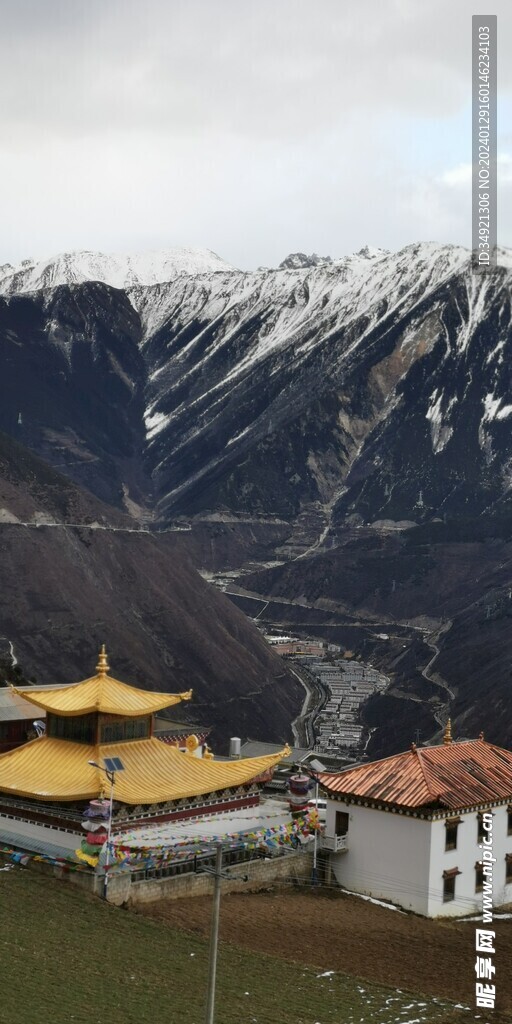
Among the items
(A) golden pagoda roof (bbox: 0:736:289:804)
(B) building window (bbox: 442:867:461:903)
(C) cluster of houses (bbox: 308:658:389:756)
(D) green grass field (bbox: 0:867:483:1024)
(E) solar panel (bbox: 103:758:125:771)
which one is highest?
(E) solar panel (bbox: 103:758:125:771)

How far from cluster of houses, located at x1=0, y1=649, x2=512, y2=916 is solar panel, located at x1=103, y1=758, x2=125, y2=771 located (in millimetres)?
44

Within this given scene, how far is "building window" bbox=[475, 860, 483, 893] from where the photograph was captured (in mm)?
56969

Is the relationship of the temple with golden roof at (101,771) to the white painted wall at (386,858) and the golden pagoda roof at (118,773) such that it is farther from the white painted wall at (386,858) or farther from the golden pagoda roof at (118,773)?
the white painted wall at (386,858)

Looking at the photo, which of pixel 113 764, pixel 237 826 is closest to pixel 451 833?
pixel 237 826

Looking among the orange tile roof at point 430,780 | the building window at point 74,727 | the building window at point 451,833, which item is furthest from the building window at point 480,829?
the building window at point 74,727

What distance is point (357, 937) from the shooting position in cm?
4866

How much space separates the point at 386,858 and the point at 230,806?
5.85 meters

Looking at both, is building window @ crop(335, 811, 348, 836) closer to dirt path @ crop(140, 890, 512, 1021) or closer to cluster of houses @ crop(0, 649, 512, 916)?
cluster of houses @ crop(0, 649, 512, 916)

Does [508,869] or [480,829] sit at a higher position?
[480,829]

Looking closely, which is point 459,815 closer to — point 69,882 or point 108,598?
point 69,882

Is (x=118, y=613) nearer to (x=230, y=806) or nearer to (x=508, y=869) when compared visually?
(x=508, y=869)

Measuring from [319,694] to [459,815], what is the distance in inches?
4184

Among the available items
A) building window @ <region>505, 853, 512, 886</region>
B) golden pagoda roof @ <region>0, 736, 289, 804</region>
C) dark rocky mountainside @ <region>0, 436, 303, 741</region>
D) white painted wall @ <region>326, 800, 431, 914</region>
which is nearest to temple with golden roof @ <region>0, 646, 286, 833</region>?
golden pagoda roof @ <region>0, 736, 289, 804</region>

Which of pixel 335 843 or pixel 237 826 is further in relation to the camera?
pixel 335 843
